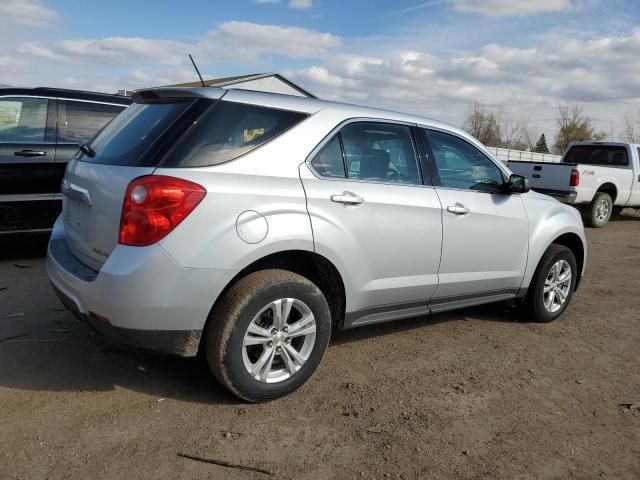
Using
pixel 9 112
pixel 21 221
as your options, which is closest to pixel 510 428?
pixel 21 221

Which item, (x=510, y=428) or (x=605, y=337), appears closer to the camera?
(x=510, y=428)

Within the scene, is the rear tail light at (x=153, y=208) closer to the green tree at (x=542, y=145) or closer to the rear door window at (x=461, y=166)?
the rear door window at (x=461, y=166)

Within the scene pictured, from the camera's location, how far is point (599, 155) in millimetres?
12852

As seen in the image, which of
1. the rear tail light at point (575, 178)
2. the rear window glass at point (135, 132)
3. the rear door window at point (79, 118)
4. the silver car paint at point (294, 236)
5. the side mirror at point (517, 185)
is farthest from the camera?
the rear tail light at point (575, 178)

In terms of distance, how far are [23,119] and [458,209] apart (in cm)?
463

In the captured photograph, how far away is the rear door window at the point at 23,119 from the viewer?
5645mm

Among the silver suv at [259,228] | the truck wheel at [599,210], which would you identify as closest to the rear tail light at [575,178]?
the truck wheel at [599,210]

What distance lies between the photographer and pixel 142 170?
2834 mm

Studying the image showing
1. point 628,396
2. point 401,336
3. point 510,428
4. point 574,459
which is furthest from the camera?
point 401,336

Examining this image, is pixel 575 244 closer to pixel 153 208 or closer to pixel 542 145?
pixel 153 208

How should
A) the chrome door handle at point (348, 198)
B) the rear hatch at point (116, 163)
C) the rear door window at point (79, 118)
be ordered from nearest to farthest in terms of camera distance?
the rear hatch at point (116, 163)
the chrome door handle at point (348, 198)
the rear door window at point (79, 118)

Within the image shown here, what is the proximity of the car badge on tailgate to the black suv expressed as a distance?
249cm

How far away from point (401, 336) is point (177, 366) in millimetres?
1787

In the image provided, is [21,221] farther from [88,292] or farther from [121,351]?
[88,292]
